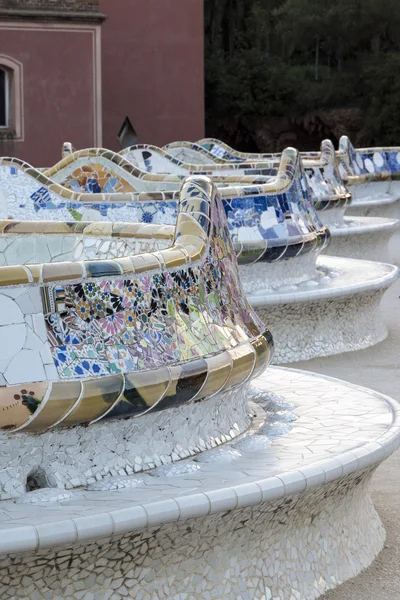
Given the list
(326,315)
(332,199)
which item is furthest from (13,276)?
(332,199)

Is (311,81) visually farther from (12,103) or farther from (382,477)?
(382,477)

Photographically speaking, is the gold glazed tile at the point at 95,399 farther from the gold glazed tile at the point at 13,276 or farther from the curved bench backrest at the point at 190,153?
the curved bench backrest at the point at 190,153

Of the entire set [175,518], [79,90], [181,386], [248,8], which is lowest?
[175,518]

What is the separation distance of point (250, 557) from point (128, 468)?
1.36ft

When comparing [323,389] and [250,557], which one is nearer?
[250,557]

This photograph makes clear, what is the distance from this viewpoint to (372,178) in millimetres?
14680

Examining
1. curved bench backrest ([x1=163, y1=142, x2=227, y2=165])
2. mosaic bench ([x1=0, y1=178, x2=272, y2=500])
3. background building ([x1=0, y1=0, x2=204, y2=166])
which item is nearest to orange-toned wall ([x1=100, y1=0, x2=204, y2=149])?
background building ([x1=0, y1=0, x2=204, y2=166])

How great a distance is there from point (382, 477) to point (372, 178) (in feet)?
33.8

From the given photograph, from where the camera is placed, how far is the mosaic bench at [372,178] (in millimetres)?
14227

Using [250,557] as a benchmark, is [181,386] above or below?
above

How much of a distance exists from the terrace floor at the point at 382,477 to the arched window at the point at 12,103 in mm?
12473

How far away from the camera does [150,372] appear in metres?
3.31

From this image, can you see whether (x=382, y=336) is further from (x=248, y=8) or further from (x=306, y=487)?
(x=248, y=8)

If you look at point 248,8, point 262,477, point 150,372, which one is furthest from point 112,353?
point 248,8
